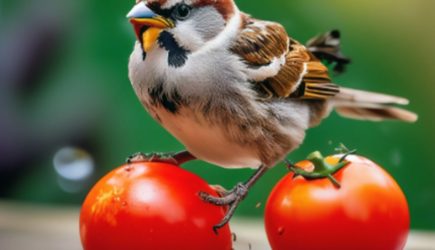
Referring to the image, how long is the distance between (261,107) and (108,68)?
0.86m

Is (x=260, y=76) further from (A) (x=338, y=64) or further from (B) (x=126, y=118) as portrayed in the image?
(B) (x=126, y=118)

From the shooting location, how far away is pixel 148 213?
3.43ft

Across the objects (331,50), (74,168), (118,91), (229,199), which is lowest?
(74,168)

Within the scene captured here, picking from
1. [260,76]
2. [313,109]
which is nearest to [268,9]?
[313,109]

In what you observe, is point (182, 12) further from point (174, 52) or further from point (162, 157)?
point (162, 157)

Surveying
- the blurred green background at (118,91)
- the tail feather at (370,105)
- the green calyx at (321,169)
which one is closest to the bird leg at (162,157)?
the green calyx at (321,169)

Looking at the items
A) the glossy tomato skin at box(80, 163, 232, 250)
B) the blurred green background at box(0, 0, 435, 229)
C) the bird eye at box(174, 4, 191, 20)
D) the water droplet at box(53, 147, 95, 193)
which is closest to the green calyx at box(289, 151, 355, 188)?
the glossy tomato skin at box(80, 163, 232, 250)

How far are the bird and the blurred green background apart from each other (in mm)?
517

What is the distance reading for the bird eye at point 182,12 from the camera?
3.51 feet

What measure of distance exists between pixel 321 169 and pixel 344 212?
0.07 meters

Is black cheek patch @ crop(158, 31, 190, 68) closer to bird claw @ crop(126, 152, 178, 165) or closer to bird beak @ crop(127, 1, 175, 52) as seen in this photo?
bird beak @ crop(127, 1, 175, 52)

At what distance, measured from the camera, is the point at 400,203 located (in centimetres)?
114

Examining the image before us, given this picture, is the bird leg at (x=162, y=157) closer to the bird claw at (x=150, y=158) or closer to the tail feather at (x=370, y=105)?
the bird claw at (x=150, y=158)

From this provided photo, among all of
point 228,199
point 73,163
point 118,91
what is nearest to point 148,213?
point 228,199
